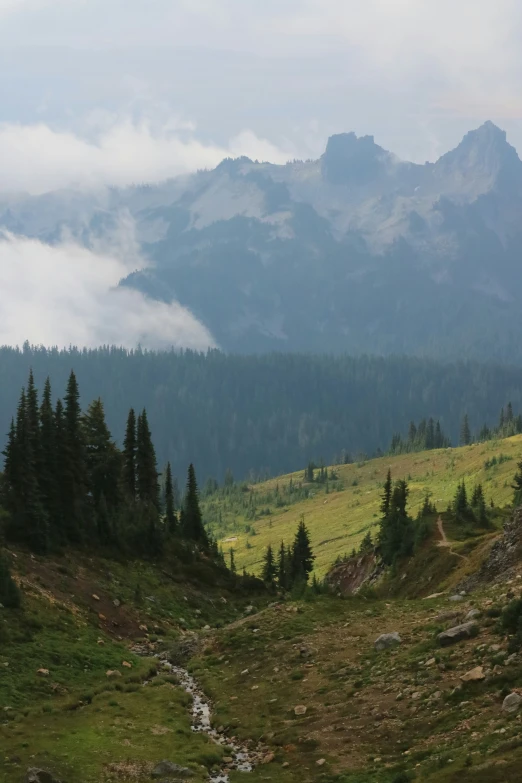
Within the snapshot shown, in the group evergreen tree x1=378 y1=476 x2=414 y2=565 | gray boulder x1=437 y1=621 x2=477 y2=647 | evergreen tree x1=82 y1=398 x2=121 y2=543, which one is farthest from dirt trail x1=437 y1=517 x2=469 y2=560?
gray boulder x1=437 y1=621 x2=477 y2=647

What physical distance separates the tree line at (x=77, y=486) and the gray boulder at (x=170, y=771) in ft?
143

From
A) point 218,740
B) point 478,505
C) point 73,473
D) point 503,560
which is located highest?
point 73,473

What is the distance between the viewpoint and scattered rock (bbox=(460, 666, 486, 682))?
Answer: 115 feet

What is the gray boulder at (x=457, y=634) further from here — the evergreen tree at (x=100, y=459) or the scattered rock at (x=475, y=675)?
the evergreen tree at (x=100, y=459)

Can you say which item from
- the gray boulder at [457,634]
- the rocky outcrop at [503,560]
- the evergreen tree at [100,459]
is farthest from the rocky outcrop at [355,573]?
the gray boulder at [457,634]

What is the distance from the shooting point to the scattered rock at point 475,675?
115 feet

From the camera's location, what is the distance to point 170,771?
112ft

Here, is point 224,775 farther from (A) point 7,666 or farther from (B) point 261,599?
(B) point 261,599

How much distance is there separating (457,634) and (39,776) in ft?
67.9

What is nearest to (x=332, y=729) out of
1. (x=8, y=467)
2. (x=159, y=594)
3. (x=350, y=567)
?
(x=159, y=594)

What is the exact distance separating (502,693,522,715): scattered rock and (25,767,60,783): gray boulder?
665 inches

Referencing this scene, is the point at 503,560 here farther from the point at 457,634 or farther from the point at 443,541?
the point at 443,541

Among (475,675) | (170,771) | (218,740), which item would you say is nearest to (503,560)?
(475,675)

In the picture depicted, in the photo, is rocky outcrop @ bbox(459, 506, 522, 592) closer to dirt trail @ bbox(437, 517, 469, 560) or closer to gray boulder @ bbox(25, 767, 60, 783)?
dirt trail @ bbox(437, 517, 469, 560)
